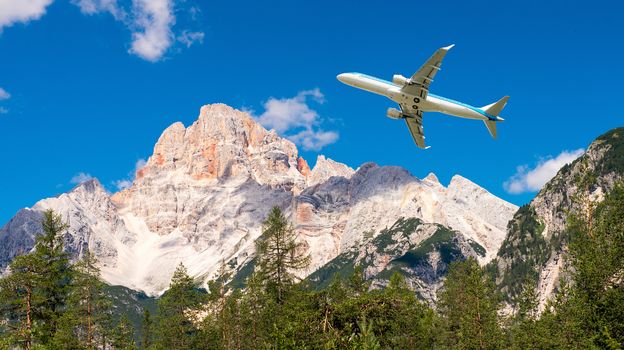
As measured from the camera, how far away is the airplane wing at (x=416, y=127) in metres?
70.1

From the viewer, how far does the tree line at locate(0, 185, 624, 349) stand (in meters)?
40.6

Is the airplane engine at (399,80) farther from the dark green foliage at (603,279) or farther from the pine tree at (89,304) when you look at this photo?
the pine tree at (89,304)

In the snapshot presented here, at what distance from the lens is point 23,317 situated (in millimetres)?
53000

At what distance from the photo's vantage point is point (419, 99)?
6631 cm

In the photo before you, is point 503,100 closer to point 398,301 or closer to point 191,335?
point 398,301

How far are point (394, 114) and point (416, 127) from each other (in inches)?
112

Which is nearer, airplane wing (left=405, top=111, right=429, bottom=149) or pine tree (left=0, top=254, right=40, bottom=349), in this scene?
pine tree (left=0, top=254, right=40, bottom=349)

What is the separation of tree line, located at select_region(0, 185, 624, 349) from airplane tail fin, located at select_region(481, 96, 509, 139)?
12259mm

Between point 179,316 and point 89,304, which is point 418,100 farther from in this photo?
point 179,316

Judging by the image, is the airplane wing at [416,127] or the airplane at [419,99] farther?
the airplane wing at [416,127]

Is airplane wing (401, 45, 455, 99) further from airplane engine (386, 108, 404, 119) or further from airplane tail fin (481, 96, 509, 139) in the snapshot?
airplane tail fin (481, 96, 509, 139)

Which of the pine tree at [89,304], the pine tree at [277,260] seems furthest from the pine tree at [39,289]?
the pine tree at [277,260]

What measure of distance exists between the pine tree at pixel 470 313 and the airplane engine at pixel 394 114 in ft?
78.7

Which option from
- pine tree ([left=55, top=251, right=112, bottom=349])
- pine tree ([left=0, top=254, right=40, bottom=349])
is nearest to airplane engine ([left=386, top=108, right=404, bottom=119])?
pine tree ([left=55, top=251, right=112, bottom=349])
